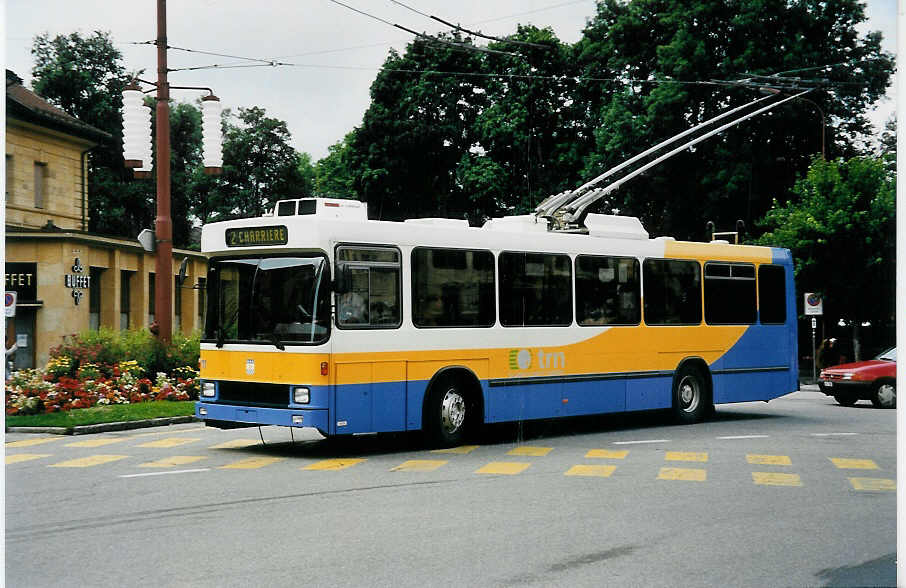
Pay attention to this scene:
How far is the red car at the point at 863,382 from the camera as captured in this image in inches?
896

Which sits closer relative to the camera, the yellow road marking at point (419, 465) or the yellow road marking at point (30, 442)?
the yellow road marking at point (419, 465)

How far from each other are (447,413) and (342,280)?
234 cm

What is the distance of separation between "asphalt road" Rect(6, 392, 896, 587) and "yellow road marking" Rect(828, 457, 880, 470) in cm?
8

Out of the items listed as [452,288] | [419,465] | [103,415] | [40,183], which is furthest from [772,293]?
[40,183]

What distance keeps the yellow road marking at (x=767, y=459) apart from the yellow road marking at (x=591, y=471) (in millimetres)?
1804

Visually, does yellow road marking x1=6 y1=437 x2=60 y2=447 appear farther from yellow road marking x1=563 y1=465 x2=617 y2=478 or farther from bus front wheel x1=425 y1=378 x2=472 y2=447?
yellow road marking x1=563 y1=465 x2=617 y2=478

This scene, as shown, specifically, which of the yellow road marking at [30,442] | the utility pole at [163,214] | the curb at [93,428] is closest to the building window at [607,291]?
the curb at [93,428]

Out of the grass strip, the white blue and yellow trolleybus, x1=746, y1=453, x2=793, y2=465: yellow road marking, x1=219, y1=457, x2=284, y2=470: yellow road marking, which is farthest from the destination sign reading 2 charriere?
x1=746, y1=453, x2=793, y2=465: yellow road marking

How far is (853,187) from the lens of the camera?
2308 centimetres

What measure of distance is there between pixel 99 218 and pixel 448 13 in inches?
726

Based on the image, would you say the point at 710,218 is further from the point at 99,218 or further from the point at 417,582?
the point at 417,582

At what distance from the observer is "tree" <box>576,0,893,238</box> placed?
919 inches

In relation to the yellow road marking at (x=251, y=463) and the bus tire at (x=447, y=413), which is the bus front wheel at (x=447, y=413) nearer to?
the bus tire at (x=447, y=413)

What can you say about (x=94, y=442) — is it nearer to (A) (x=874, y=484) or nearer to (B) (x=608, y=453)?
(B) (x=608, y=453)
